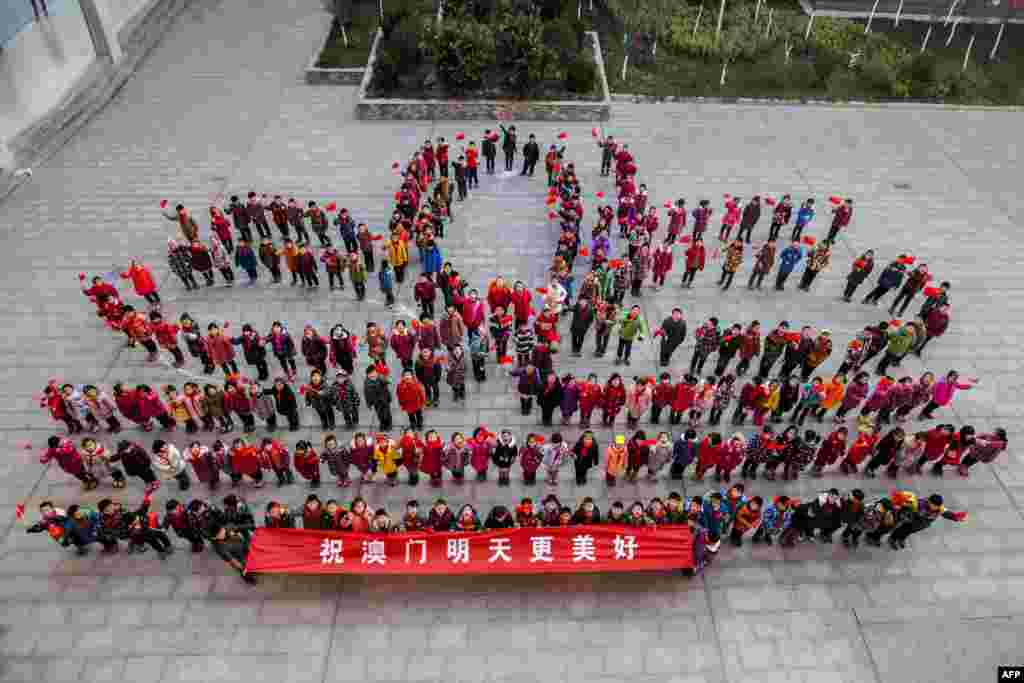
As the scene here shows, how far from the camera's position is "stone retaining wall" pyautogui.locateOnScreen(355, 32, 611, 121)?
18328 mm

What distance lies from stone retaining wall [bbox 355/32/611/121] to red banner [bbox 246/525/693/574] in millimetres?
14068

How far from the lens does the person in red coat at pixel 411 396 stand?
9.20 metres

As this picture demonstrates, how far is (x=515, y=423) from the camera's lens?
10141mm

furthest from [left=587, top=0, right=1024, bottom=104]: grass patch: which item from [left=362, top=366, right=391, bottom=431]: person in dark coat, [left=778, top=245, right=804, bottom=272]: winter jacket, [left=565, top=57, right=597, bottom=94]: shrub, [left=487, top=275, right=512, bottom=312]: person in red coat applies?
[left=362, top=366, right=391, bottom=431]: person in dark coat

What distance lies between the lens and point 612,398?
369 inches

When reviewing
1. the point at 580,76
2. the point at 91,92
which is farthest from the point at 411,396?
the point at 91,92

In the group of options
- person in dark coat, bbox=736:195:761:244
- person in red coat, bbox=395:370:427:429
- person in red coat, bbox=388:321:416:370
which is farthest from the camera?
person in dark coat, bbox=736:195:761:244

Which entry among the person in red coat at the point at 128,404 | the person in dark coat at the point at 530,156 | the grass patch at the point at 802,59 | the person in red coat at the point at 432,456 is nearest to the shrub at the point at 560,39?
the grass patch at the point at 802,59

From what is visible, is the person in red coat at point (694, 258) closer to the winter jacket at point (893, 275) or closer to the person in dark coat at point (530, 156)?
the winter jacket at point (893, 275)

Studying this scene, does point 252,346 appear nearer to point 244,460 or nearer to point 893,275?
point 244,460

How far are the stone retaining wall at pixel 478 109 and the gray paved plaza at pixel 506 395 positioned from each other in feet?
1.49

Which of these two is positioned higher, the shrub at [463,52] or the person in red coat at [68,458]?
the shrub at [463,52]

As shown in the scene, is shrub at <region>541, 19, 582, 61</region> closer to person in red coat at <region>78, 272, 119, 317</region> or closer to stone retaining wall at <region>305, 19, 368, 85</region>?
stone retaining wall at <region>305, 19, 368, 85</region>

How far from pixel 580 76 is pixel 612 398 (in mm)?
12573
